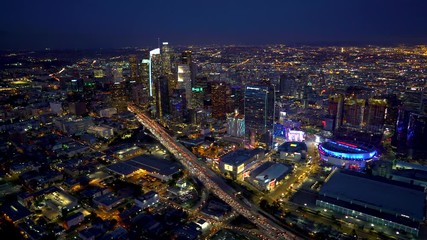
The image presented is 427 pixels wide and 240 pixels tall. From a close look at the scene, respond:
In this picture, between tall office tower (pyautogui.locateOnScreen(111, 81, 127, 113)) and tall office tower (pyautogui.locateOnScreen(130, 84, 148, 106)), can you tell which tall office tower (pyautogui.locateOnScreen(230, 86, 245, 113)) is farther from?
tall office tower (pyautogui.locateOnScreen(111, 81, 127, 113))

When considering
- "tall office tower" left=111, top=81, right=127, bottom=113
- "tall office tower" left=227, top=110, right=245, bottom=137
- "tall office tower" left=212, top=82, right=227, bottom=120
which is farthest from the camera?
"tall office tower" left=111, top=81, right=127, bottom=113

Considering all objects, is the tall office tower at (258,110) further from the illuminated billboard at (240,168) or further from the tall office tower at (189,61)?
the tall office tower at (189,61)

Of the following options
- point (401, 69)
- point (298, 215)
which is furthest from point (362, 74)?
point (298, 215)

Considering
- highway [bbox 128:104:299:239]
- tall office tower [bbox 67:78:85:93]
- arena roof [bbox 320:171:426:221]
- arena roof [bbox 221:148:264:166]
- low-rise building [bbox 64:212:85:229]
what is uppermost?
tall office tower [bbox 67:78:85:93]

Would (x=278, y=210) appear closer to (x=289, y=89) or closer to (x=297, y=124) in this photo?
(x=297, y=124)

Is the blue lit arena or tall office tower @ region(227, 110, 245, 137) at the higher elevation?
tall office tower @ region(227, 110, 245, 137)

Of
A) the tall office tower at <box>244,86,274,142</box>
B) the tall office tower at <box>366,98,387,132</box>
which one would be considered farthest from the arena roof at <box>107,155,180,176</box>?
the tall office tower at <box>366,98,387,132</box>

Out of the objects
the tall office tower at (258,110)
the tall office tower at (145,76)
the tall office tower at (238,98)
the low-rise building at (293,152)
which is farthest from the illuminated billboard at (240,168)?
the tall office tower at (145,76)
